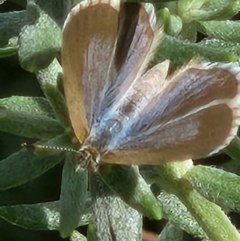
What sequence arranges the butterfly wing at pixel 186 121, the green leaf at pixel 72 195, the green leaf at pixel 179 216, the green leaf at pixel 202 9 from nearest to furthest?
the butterfly wing at pixel 186 121, the green leaf at pixel 72 195, the green leaf at pixel 202 9, the green leaf at pixel 179 216

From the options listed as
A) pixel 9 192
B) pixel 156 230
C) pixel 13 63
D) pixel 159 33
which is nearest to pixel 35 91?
pixel 13 63

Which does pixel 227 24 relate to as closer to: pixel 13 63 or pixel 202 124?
pixel 202 124

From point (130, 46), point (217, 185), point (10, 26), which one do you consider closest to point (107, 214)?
point (217, 185)

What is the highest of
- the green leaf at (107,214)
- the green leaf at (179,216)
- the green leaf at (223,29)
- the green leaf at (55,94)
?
the green leaf at (223,29)

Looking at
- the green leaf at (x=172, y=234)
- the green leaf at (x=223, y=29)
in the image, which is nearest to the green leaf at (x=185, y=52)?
the green leaf at (x=223, y=29)

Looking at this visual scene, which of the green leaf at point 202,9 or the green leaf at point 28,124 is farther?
the green leaf at point 202,9

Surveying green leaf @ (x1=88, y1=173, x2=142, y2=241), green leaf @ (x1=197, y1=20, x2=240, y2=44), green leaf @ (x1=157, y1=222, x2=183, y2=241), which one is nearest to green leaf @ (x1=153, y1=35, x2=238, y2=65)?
green leaf @ (x1=197, y1=20, x2=240, y2=44)

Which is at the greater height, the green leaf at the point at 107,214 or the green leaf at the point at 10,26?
the green leaf at the point at 10,26

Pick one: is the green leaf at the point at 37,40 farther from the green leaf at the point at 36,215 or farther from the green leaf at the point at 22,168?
the green leaf at the point at 36,215

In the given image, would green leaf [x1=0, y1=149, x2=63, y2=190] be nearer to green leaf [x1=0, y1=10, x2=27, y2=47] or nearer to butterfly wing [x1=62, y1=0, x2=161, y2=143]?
butterfly wing [x1=62, y1=0, x2=161, y2=143]
